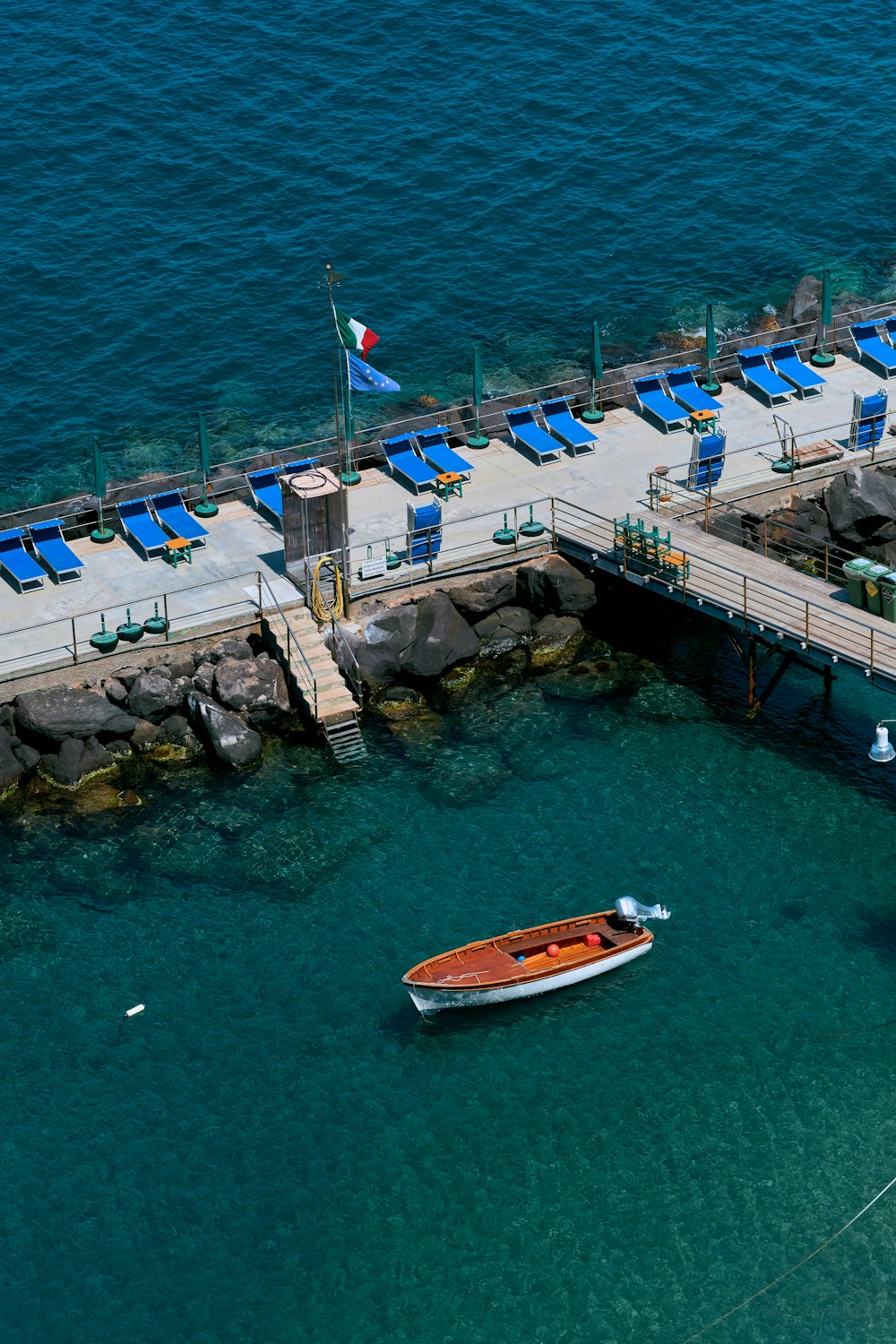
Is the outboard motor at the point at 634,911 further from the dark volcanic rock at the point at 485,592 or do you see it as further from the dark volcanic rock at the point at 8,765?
the dark volcanic rock at the point at 8,765

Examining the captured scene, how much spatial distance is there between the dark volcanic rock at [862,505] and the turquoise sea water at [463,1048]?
5418 mm

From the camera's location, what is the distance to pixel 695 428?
2506 inches

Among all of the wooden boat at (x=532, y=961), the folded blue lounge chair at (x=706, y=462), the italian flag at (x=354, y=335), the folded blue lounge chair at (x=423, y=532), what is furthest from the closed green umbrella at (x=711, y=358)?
the wooden boat at (x=532, y=961)

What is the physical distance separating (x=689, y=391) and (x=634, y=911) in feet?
73.1

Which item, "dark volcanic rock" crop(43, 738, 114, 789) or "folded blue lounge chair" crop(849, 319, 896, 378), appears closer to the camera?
"dark volcanic rock" crop(43, 738, 114, 789)

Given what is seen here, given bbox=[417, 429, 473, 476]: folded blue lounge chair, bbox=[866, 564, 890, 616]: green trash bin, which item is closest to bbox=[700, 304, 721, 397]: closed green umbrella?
bbox=[417, 429, 473, 476]: folded blue lounge chair

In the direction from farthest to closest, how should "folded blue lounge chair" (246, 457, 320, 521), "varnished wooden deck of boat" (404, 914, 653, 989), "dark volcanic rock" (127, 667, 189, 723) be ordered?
1. "folded blue lounge chair" (246, 457, 320, 521)
2. "dark volcanic rock" (127, 667, 189, 723)
3. "varnished wooden deck of boat" (404, 914, 653, 989)

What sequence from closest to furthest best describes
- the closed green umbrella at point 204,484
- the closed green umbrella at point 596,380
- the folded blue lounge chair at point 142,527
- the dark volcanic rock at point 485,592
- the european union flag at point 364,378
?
the european union flag at point 364,378 < the dark volcanic rock at point 485,592 < the folded blue lounge chair at point 142,527 < the closed green umbrella at point 204,484 < the closed green umbrella at point 596,380

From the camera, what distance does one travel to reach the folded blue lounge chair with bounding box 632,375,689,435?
6369 centimetres

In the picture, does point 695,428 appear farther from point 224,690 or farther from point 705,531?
point 224,690

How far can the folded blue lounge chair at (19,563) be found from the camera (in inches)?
2232

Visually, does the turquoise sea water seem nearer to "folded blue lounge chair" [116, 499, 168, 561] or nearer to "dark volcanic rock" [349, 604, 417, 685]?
"dark volcanic rock" [349, 604, 417, 685]

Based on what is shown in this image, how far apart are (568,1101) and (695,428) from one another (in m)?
25.3

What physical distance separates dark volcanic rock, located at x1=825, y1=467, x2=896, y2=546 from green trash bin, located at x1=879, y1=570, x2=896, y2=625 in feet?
20.3
